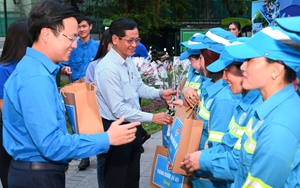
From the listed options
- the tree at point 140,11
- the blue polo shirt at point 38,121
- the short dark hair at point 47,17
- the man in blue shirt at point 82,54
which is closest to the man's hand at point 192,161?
the blue polo shirt at point 38,121

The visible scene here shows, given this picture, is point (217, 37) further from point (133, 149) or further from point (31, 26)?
point (31, 26)

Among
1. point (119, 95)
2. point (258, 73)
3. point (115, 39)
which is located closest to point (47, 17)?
point (258, 73)

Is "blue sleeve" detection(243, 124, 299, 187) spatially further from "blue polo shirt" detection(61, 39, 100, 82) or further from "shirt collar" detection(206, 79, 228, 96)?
"blue polo shirt" detection(61, 39, 100, 82)

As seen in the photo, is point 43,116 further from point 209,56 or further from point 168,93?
point 168,93

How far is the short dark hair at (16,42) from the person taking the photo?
4.05 meters

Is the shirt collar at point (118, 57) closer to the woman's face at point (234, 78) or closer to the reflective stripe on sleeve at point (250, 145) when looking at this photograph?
the woman's face at point (234, 78)

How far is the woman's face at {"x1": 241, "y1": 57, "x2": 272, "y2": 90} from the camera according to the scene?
2.19m

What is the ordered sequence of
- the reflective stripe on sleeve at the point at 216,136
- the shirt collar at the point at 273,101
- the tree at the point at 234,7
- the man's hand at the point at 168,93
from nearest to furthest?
the shirt collar at the point at 273,101
the reflective stripe on sleeve at the point at 216,136
the man's hand at the point at 168,93
the tree at the point at 234,7

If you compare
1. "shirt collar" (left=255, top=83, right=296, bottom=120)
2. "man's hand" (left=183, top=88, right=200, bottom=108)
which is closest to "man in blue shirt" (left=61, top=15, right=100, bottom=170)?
"man's hand" (left=183, top=88, right=200, bottom=108)

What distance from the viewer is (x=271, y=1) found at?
648 cm

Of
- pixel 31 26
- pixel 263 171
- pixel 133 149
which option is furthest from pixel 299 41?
pixel 133 149

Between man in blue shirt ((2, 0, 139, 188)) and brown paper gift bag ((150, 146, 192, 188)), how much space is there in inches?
57.2

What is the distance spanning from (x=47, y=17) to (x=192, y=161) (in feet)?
4.48

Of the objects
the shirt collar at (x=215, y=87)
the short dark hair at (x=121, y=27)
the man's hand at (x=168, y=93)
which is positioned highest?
the short dark hair at (x=121, y=27)
